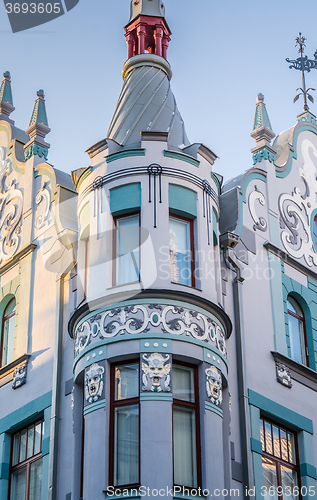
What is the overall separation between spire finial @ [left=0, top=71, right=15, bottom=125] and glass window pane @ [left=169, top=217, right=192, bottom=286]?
32.1 ft

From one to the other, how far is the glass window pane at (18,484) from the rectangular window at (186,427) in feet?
15.6

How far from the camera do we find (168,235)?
18.1 meters

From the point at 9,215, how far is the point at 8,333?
11.6ft

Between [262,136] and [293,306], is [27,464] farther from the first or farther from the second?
[262,136]

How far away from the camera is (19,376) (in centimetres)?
2070

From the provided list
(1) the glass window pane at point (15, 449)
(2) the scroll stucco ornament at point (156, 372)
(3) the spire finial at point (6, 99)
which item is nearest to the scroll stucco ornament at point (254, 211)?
(2) the scroll stucco ornament at point (156, 372)

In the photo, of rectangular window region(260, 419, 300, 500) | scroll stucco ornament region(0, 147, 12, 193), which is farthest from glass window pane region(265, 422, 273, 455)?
scroll stucco ornament region(0, 147, 12, 193)

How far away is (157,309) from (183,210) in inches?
98.2

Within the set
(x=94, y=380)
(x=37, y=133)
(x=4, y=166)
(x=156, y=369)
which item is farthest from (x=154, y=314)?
(x=4, y=166)

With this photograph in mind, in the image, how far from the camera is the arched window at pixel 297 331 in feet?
70.4

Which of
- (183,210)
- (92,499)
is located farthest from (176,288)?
(92,499)

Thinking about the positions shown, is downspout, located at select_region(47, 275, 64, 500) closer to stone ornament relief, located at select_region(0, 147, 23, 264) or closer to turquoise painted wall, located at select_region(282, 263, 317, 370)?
stone ornament relief, located at select_region(0, 147, 23, 264)

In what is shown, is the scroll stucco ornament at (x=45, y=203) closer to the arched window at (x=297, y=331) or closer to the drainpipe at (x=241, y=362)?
the drainpipe at (x=241, y=362)

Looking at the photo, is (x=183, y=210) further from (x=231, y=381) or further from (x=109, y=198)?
(x=231, y=381)
